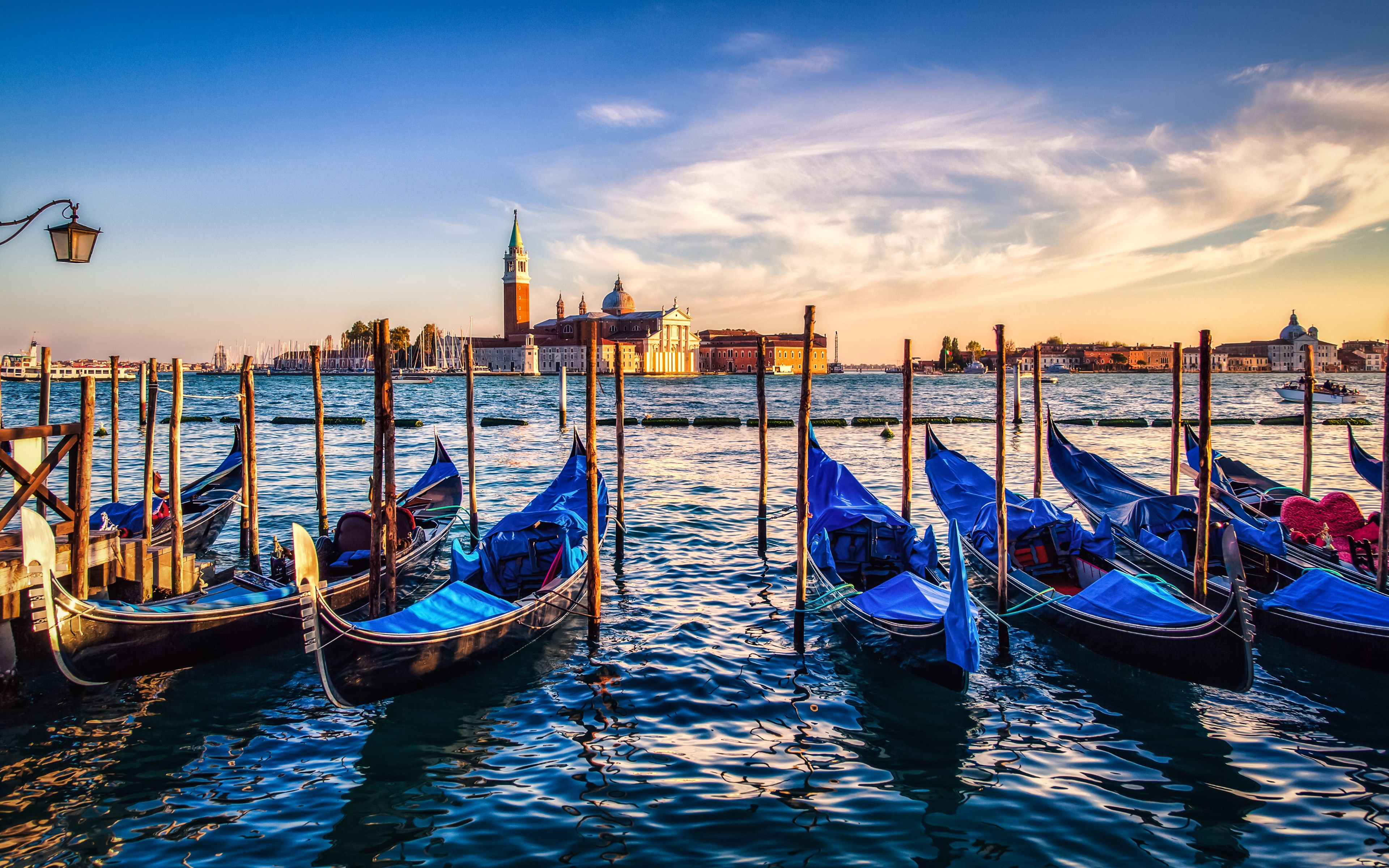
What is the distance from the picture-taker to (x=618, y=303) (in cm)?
8088

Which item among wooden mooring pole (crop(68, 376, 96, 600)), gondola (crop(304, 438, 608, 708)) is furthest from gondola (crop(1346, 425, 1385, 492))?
wooden mooring pole (crop(68, 376, 96, 600))

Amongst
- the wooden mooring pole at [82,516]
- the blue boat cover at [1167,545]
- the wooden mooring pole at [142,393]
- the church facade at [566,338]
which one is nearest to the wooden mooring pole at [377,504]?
the wooden mooring pole at [82,516]

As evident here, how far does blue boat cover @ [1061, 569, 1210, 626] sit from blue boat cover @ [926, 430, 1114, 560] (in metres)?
0.70

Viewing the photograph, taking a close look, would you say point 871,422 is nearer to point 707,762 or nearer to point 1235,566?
point 1235,566

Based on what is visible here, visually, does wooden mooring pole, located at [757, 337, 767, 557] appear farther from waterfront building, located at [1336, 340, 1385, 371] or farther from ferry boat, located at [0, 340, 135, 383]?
waterfront building, located at [1336, 340, 1385, 371]

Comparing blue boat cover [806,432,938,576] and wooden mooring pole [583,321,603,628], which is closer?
wooden mooring pole [583,321,603,628]

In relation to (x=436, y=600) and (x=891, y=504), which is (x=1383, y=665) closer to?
(x=436, y=600)

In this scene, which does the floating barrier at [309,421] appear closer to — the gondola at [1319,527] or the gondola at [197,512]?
the gondola at [197,512]

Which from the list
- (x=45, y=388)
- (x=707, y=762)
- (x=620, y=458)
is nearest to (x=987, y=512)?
(x=707, y=762)

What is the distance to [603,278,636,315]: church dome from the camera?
3184 inches

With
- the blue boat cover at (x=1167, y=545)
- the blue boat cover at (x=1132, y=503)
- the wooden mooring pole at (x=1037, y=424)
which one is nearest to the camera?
the blue boat cover at (x=1132, y=503)

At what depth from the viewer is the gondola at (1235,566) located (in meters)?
4.26

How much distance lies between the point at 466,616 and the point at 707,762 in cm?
152

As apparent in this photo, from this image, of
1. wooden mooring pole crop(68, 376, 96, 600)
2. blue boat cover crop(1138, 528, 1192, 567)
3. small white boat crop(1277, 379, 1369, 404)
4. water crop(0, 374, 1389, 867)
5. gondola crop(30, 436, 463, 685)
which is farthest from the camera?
small white boat crop(1277, 379, 1369, 404)
